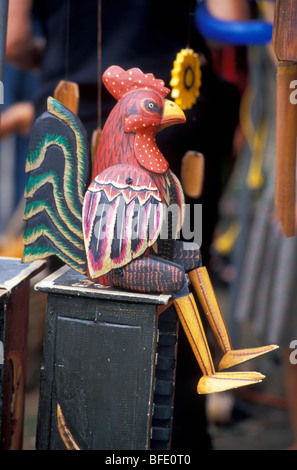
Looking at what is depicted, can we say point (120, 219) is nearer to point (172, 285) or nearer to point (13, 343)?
point (172, 285)

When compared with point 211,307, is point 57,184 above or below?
above

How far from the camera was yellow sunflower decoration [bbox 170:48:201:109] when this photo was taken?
1184 mm

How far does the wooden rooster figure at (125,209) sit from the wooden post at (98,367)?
0.15 ft

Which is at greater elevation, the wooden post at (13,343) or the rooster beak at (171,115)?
the rooster beak at (171,115)

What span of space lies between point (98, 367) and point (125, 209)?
0.28m

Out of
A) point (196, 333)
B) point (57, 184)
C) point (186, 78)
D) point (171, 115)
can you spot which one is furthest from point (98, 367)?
point (186, 78)

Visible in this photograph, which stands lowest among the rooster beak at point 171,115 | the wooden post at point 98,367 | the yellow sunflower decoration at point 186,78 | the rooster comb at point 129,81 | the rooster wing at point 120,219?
the wooden post at point 98,367

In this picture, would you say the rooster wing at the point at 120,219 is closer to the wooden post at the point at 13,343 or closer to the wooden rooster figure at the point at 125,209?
the wooden rooster figure at the point at 125,209

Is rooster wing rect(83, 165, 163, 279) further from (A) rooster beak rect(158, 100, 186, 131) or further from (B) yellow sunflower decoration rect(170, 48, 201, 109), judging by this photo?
(B) yellow sunflower decoration rect(170, 48, 201, 109)

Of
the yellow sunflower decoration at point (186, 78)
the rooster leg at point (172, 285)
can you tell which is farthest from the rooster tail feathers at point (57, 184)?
the yellow sunflower decoration at point (186, 78)

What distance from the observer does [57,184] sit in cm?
107

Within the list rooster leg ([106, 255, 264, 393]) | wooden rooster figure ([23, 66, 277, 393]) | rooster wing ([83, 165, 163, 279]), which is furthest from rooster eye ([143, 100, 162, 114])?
rooster leg ([106, 255, 264, 393])

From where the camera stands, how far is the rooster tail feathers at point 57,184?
3.48ft

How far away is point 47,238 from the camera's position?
109cm
